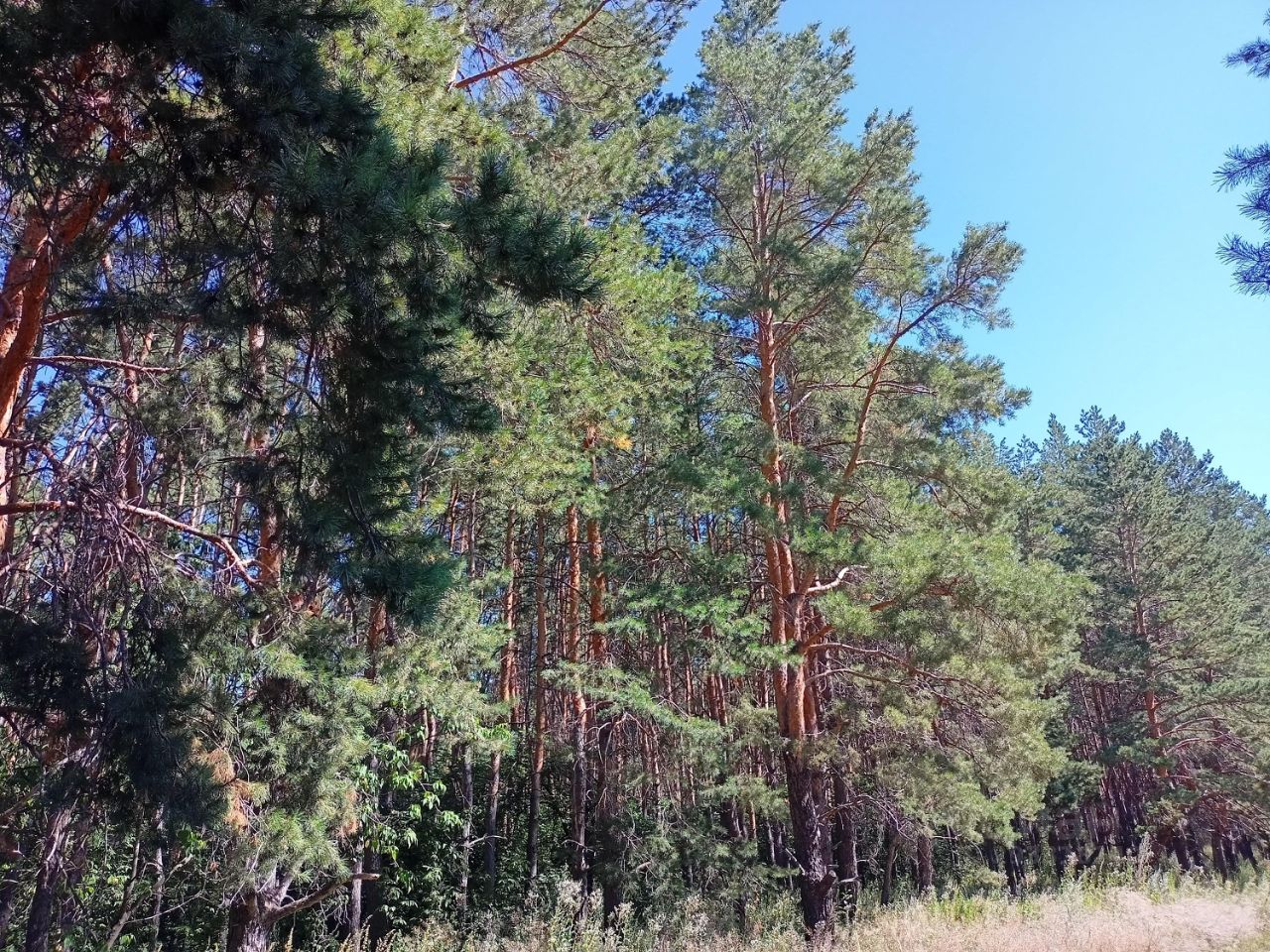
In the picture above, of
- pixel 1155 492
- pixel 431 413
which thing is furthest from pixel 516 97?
pixel 1155 492

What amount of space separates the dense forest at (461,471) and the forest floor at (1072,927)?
3.52ft

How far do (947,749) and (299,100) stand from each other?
406 inches

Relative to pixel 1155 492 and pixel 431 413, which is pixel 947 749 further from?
pixel 1155 492

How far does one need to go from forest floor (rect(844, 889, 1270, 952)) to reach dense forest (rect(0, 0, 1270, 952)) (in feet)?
3.52

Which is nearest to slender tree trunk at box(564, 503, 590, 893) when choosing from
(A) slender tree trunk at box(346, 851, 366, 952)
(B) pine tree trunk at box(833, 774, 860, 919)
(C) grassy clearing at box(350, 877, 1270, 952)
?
(C) grassy clearing at box(350, 877, 1270, 952)

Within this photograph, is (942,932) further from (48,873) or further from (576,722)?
(48,873)

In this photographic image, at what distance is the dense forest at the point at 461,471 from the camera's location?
3473 millimetres

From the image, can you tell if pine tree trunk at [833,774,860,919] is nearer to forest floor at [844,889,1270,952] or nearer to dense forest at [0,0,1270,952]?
dense forest at [0,0,1270,952]

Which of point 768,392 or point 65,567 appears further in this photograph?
point 768,392

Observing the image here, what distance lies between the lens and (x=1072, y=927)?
847 cm

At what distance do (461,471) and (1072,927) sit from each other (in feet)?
28.0

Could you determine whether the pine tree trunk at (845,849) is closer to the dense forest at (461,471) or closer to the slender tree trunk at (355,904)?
the dense forest at (461,471)

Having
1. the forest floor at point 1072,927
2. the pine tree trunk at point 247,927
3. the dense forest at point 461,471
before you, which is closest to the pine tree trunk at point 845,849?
the dense forest at point 461,471

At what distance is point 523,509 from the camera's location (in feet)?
27.2
